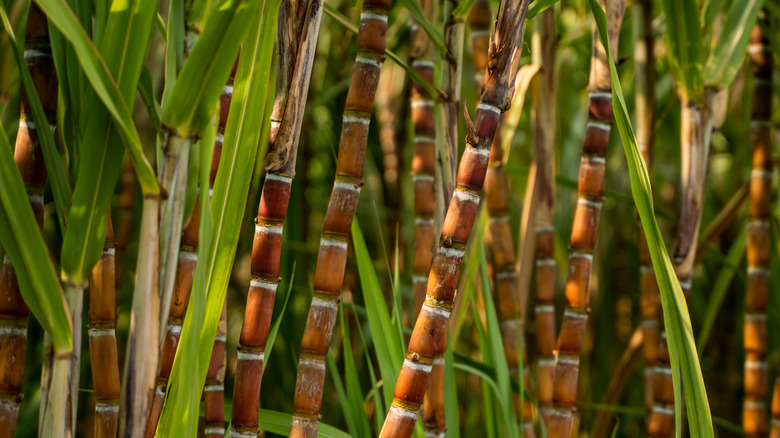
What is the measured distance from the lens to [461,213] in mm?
369

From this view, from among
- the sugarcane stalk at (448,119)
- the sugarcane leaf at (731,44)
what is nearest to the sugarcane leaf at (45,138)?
the sugarcane stalk at (448,119)

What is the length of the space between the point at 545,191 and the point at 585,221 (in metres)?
0.13

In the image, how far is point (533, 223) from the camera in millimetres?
655

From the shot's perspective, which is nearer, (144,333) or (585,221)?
(144,333)

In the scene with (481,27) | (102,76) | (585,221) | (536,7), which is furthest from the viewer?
(481,27)

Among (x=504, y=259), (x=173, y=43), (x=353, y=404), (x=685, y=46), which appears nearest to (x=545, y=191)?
(x=504, y=259)

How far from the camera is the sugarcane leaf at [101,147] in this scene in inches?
13.5

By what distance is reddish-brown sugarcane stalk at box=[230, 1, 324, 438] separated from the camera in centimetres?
37

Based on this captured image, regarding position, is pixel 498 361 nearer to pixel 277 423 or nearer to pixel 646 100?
pixel 277 423

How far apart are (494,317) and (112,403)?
292 millimetres

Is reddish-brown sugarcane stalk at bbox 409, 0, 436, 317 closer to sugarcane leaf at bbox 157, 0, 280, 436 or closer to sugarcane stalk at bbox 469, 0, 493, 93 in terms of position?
sugarcane stalk at bbox 469, 0, 493, 93

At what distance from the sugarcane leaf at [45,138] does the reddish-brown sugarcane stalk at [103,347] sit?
29mm

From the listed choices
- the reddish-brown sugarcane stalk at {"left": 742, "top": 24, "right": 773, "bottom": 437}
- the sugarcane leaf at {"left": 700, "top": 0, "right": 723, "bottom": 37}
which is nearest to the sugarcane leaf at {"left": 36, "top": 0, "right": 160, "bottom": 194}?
the sugarcane leaf at {"left": 700, "top": 0, "right": 723, "bottom": 37}

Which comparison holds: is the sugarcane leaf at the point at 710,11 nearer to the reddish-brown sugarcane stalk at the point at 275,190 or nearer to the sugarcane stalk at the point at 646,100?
the sugarcane stalk at the point at 646,100
